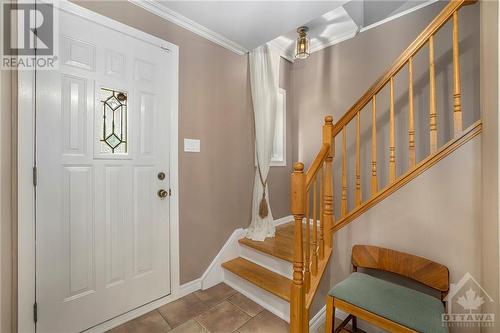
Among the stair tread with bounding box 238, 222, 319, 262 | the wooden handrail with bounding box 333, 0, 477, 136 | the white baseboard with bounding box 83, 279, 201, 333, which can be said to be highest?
the wooden handrail with bounding box 333, 0, 477, 136

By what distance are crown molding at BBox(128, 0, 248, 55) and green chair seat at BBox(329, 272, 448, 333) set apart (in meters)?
2.37

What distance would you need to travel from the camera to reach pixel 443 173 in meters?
1.24

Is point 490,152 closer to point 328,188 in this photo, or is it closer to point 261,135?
point 328,188

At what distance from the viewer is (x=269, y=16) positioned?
6.23 ft

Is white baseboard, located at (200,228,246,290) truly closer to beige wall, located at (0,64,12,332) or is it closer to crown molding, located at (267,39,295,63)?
beige wall, located at (0,64,12,332)

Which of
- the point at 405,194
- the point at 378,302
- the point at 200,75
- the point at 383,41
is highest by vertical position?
the point at 383,41

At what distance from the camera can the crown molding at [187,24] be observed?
175cm

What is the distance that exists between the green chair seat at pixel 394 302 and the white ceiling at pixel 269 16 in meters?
2.07

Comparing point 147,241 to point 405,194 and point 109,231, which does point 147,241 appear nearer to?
point 109,231

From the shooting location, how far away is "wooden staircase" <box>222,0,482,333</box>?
1.24m

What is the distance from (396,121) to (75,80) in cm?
281

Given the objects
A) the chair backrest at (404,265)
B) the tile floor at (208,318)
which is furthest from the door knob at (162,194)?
the chair backrest at (404,265)

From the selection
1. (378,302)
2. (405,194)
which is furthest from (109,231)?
(405,194)

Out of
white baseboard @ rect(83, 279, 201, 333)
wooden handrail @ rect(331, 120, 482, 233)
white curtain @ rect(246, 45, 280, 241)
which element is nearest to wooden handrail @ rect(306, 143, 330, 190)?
wooden handrail @ rect(331, 120, 482, 233)
